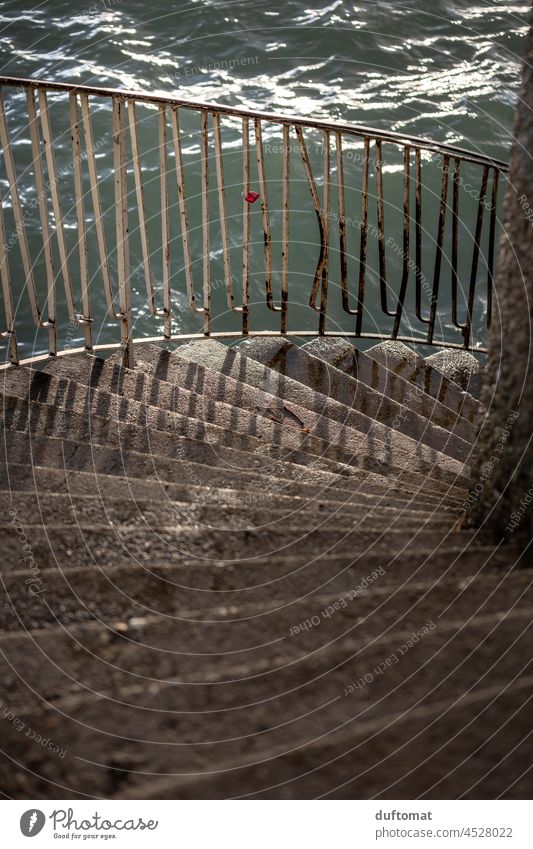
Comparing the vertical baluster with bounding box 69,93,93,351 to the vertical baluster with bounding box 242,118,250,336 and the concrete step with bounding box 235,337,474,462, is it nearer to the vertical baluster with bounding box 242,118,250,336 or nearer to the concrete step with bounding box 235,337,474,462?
the vertical baluster with bounding box 242,118,250,336

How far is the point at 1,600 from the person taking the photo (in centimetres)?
277

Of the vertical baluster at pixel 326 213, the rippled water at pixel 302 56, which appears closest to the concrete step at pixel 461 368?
the vertical baluster at pixel 326 213

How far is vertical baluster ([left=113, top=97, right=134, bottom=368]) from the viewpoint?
166 inches

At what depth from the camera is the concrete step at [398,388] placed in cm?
526

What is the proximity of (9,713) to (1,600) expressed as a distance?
50cm

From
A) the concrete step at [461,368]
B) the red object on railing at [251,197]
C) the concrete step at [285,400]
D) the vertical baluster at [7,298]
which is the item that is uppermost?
the red object on railing at [251,197]

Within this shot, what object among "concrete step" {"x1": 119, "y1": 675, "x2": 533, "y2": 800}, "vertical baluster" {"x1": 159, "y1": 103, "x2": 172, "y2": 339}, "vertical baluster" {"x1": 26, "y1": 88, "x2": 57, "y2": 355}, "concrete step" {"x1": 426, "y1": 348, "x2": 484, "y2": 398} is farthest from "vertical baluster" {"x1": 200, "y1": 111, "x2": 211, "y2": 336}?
"concrete step" {"x1": 119, "y1": 675, "x2": 533, "y2": 800}

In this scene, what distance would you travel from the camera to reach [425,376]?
5.68 m

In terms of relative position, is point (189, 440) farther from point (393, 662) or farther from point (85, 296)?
point (393, 662)

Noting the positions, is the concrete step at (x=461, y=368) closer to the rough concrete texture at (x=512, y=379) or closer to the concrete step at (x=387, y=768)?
the rough concrete texture at (x=512, y=379)

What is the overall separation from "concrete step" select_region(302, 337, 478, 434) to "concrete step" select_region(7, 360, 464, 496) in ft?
2.75

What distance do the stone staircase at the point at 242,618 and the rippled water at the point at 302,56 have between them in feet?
20.4

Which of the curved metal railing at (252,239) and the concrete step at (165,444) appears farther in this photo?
the curved metal railing at (252,239)

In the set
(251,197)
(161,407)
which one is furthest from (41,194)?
(161,407)
